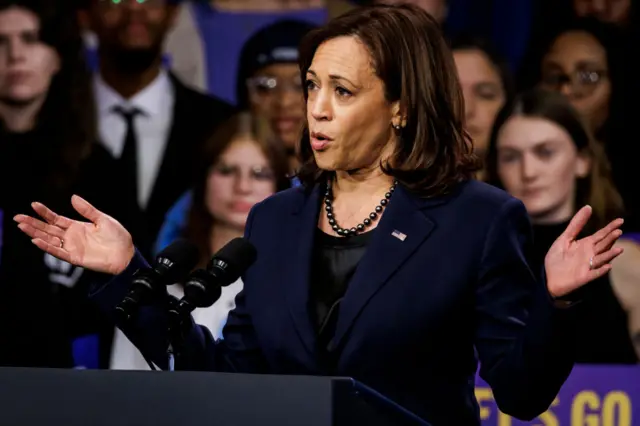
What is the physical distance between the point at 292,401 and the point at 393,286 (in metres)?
0.62

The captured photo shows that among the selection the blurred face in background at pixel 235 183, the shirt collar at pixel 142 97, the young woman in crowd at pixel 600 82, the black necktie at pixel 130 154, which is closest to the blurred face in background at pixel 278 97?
the blurred face in background at pixel 235 183

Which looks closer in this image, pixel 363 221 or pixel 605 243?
pixel 605 243

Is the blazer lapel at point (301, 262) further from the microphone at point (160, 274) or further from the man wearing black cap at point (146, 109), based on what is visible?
the man wearing black cap at point (146, 109)

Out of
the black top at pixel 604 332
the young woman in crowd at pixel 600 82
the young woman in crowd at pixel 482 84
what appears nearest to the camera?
the black top at pixel 604 332

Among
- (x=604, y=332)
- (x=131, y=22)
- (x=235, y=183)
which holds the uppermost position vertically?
(x=131, y=22)

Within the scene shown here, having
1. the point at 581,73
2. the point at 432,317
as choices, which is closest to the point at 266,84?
the point at 581,73

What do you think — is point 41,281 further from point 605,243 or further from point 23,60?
point 605,243

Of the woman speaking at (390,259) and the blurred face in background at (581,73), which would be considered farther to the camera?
the blurred face in background at (581,73)

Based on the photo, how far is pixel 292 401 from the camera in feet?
5.33

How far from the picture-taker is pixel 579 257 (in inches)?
79.7

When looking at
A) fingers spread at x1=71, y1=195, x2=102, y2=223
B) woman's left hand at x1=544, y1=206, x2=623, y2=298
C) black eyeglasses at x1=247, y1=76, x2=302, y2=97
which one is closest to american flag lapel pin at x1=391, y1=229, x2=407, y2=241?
woman's left hand at x1=544, y1=206, x2=623, y2=298

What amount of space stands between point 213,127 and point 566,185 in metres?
1.54

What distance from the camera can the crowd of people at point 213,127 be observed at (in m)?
4.82

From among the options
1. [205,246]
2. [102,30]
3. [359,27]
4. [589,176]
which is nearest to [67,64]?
[102,30]
